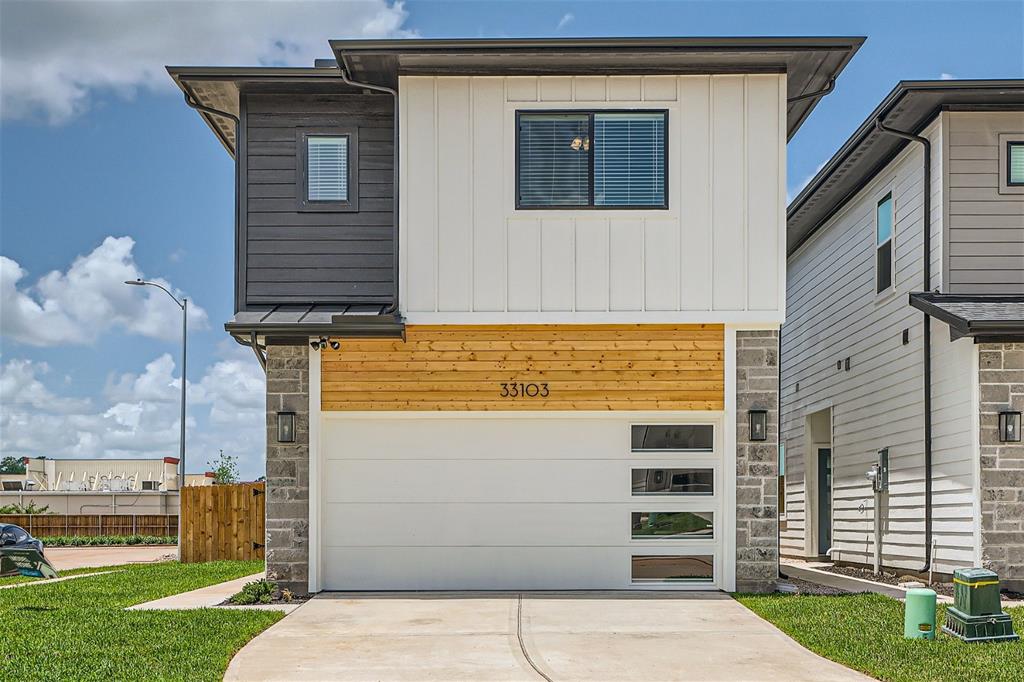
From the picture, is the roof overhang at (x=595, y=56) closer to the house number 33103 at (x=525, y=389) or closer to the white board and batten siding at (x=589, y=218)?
the white board and batten siding at (x=589, y=218)

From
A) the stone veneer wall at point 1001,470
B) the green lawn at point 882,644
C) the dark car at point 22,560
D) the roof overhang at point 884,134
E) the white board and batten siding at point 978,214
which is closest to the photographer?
the green lawn at point 882,644

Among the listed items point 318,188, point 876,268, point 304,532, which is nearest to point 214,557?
point 304,532

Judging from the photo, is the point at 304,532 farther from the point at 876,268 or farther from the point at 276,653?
the point at 876,268

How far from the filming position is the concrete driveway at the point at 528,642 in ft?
25.9

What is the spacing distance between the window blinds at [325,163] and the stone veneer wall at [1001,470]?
7497 mm

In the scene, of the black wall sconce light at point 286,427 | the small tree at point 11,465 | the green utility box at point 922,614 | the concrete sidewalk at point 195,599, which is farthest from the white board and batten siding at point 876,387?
the small tree at point 11,465

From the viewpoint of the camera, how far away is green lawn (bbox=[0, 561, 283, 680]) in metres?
7.79

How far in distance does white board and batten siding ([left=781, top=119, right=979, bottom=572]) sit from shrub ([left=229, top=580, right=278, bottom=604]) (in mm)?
7642

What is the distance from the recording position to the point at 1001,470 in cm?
1198

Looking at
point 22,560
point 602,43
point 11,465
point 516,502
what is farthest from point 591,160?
point 11,465

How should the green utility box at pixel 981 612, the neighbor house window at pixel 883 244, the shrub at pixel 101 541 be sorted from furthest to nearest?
the shrub at pixel 101 541 → the neighbor house window at pixel 883 244 → the green utility box at pixel 981 612

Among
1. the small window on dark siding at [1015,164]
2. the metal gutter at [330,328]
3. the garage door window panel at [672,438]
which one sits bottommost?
the garage door window panel at [672,438]

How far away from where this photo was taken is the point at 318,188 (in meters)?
12.8

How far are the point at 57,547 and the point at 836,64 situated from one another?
21137mm
